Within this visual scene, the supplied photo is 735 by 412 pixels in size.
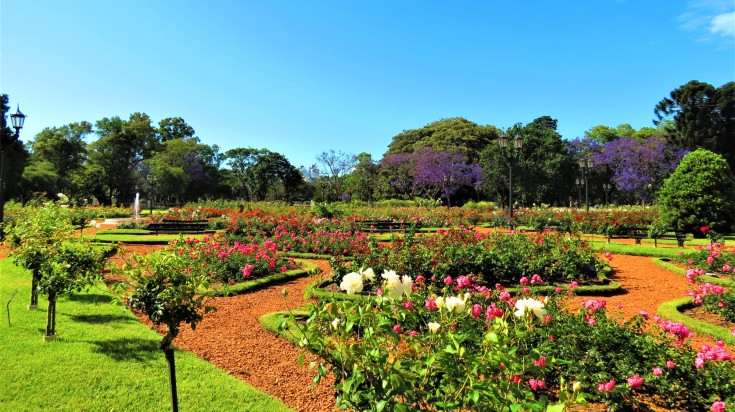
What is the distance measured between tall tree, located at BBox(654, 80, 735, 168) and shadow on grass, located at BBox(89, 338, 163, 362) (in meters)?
37.9

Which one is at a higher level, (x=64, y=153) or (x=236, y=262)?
(x=64, y=153)

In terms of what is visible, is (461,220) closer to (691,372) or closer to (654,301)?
(654,301)

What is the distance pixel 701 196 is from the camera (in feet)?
45.8

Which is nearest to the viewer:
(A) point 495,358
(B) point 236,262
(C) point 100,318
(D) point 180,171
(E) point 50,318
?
(A) point 495,358

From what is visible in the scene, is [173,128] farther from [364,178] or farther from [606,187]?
[606,187]

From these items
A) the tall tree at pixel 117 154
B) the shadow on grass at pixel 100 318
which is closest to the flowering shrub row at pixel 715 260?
the shadow on grass at pixel 100 318

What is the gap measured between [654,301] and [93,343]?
7.58 metres

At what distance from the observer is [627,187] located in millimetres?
34031

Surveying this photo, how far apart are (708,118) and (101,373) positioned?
40592mm

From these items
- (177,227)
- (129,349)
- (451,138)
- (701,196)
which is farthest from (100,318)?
(451,138)

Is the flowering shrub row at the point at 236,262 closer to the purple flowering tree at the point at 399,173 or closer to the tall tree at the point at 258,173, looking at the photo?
the purple flowering tree at the point at 399,173

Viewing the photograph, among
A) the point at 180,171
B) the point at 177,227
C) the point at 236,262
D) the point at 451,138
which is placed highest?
the point at 451,138

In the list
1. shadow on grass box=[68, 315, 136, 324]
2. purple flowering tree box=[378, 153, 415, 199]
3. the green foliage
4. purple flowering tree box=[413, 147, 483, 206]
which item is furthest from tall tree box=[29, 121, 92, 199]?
the green foliage

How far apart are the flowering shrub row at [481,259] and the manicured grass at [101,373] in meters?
3.16
